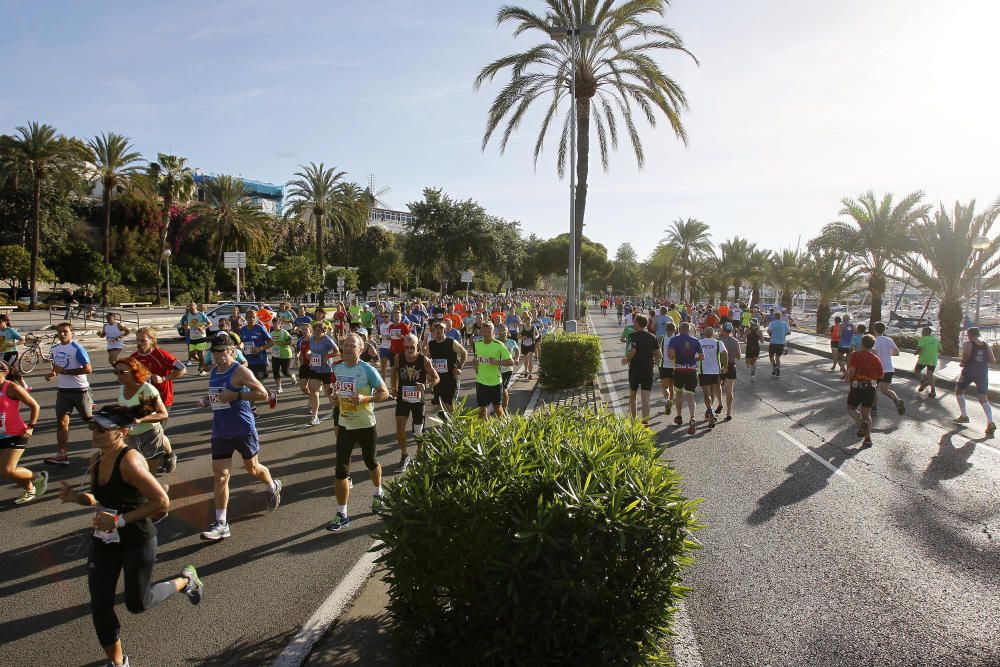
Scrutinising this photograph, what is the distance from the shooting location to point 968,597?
4504mm

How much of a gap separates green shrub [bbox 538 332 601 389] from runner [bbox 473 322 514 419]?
4.80 m

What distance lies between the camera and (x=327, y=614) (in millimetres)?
4121

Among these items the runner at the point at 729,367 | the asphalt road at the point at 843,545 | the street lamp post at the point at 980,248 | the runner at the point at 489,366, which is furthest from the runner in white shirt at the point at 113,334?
the street lamp post at the point at 980,248

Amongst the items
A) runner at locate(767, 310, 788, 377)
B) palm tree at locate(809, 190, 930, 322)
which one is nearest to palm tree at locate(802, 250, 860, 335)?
palm tree at locate(809, 190, 930, 322)

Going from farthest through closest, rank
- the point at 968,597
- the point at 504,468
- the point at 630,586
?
the point at 968,597, the point at 504,468, the point at 630,586

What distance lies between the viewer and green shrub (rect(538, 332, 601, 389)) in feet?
44.2

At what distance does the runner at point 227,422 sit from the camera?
17.9 feet

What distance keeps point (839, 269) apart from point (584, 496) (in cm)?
3479

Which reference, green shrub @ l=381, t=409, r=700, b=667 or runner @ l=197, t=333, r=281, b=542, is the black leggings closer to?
green shrub @ l=381, t=409, r=700, b=667

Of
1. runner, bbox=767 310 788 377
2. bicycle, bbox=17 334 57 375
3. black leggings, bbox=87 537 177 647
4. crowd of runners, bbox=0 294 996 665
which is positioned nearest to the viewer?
black leggings, bbox=87 537 177 647

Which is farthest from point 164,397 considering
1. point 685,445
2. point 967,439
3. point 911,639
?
point 967,439

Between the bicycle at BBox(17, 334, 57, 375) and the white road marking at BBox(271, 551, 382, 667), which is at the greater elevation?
the bicycle at BBox(17, 334, 57, 375)

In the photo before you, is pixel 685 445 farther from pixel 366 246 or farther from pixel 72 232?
pixel 366 246

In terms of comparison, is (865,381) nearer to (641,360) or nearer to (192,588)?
(641,360)
